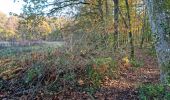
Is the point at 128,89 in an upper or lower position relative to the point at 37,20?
lower

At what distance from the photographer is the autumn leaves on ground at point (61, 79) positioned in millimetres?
9219

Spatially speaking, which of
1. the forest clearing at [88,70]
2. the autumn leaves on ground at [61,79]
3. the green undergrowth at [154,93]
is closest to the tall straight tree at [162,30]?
the forest clearing at [88,70]

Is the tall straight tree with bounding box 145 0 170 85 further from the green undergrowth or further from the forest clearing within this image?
the green undergrowth

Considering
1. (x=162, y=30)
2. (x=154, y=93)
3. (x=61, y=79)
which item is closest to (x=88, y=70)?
(x=61, y=79)

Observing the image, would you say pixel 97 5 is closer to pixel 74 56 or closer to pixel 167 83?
pixel 74 56

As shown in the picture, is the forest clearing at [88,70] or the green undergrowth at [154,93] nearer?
the green undergrowth at [154,93]

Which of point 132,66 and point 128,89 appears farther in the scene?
point 132,66

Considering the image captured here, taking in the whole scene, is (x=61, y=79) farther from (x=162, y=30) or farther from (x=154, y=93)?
(x=162, y=30)

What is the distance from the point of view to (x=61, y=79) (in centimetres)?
980

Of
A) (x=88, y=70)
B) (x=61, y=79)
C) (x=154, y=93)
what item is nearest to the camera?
(x=154, y=93)

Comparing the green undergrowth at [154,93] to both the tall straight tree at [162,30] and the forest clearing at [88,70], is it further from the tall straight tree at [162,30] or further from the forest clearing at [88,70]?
the tall straight tree at [162,30]

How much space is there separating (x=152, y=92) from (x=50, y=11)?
12.6m

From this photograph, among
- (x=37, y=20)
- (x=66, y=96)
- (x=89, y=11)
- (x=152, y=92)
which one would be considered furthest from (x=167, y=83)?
(x=89, y=11)

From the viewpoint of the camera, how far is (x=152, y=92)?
27.6 ft
